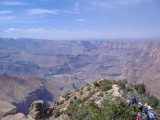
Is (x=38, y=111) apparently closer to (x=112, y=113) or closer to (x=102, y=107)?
(x=102, y=107)

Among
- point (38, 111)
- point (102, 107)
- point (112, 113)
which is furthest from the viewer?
point (38, 111)

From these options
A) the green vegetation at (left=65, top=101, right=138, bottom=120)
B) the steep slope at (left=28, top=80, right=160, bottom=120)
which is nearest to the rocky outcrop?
the steep slope at (left=28, top=80, right=160, bottom=120)

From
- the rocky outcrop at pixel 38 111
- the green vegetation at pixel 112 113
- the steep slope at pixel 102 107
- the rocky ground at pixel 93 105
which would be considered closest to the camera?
the green vegetation at pixel 112 113

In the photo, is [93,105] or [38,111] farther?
[38,111]

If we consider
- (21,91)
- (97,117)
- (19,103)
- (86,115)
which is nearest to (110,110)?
(97,117)

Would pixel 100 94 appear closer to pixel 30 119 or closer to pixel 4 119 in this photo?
pixel 30 119

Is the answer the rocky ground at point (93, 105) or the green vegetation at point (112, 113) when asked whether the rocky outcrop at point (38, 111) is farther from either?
the green vegetation at point (112, 113)

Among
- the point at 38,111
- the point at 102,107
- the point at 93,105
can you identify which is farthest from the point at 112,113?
the point at 38,111

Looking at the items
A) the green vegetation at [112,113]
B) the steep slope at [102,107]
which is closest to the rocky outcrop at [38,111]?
the steep slope at [102,107]

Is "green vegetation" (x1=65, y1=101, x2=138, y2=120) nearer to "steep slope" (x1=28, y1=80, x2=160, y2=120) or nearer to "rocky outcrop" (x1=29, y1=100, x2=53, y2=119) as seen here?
"steep slope" (x1=28, y1=80, x2=160, y2=120)

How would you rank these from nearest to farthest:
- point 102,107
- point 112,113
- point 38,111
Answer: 1. point 112,113
2. point 102,107
3. point 38,111

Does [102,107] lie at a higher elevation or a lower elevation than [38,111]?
higher

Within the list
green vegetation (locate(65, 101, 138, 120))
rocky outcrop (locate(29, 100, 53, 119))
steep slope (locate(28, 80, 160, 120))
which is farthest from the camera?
rocky outcrop (locate(29, 100, 53, 119))

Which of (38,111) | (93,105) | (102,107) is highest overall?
(93,105)
